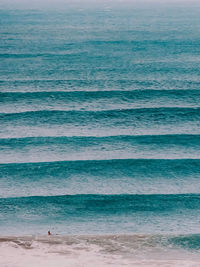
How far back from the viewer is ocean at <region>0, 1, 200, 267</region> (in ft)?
11.5

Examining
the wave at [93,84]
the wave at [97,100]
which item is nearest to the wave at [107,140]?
the wave at [97,100]

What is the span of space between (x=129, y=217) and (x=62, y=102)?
2329mm

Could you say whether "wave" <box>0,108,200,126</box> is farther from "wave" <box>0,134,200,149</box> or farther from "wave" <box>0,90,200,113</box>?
"wave" <box>0,134,200,149</box>

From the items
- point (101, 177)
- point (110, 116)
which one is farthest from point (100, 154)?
point (110, 116)

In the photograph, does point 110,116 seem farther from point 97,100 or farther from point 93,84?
point 93,84

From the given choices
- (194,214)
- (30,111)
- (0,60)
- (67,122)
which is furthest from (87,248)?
(0,60)

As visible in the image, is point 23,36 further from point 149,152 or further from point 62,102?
point 149,152

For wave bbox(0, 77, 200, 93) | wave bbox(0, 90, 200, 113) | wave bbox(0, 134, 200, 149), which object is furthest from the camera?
wave bbox(0, 77, 200, 93)

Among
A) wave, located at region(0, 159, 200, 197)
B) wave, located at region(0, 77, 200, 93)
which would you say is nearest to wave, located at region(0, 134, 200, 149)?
wave, located at region(0, 159, 200, 197)

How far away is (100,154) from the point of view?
4.78 m

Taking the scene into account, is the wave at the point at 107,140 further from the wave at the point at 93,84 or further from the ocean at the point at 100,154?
the wave at the point at 93,84

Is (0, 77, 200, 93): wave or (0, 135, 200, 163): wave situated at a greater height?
(0, 77, 200, 93): wave

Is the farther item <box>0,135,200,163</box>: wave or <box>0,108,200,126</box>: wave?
<box>0,108,200,126</box>: wave

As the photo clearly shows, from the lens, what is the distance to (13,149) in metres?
4.86
